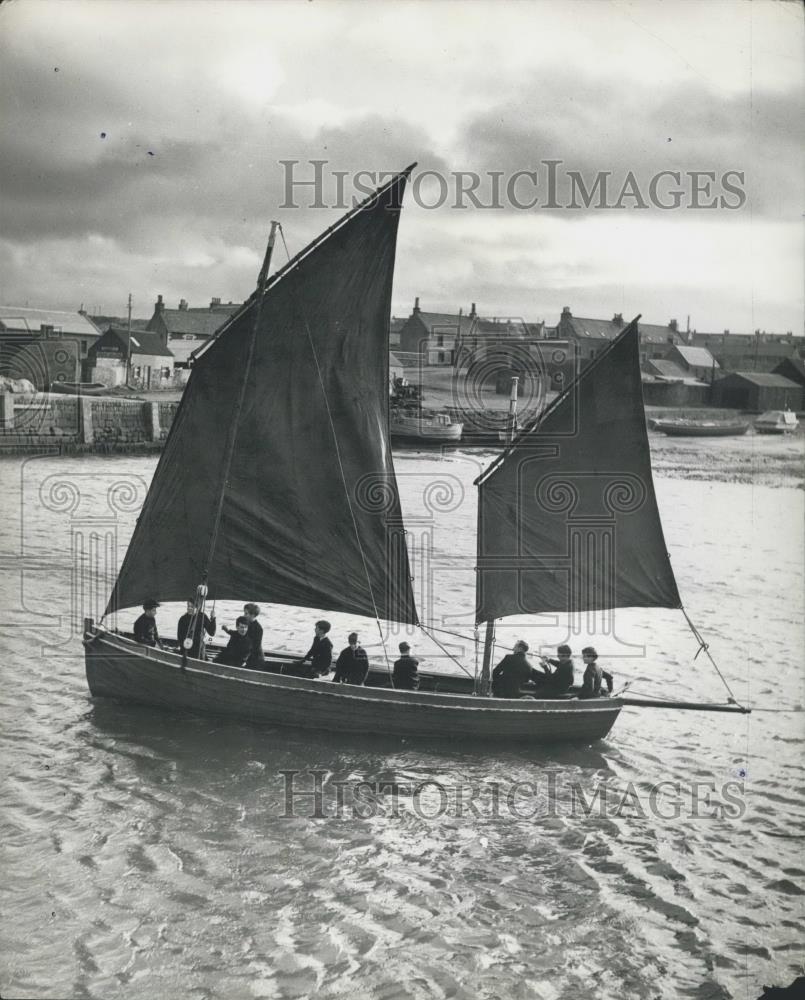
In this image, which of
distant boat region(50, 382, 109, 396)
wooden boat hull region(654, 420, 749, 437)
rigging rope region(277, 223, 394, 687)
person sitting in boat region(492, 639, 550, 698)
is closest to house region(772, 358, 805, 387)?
wooden boat hull region(654, 420, 749, 437)

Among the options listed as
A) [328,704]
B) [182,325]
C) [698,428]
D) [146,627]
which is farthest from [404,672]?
[182,325]

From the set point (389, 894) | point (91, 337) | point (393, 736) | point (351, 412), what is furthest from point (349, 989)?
point (91, 337)

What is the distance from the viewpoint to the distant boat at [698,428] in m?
43.0

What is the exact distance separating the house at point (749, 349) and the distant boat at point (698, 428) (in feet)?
41.3

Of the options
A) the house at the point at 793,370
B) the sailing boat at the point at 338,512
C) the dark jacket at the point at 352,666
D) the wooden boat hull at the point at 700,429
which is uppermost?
the house at the point at 793,370

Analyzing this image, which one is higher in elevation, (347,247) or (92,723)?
(347,247)

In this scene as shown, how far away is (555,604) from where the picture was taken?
12812 millimetres

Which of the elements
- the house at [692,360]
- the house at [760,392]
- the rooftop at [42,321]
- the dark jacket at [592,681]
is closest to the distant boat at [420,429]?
the rooftop at [42,321]

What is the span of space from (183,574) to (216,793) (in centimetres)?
339

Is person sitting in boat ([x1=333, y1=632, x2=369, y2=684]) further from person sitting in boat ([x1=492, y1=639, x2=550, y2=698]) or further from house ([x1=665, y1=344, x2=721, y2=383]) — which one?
house ([x1=665, y1=344, x2=721, y2=383])

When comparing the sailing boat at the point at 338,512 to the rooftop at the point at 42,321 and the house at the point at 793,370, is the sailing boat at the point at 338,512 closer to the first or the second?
the rooftop at the point at 42,321

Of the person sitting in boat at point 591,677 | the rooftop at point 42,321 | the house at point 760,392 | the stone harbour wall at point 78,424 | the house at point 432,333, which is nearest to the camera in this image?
the person sitting in boat at point 591,677

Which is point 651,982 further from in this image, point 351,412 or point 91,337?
point 91,337

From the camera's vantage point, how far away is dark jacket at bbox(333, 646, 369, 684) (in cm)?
1273
